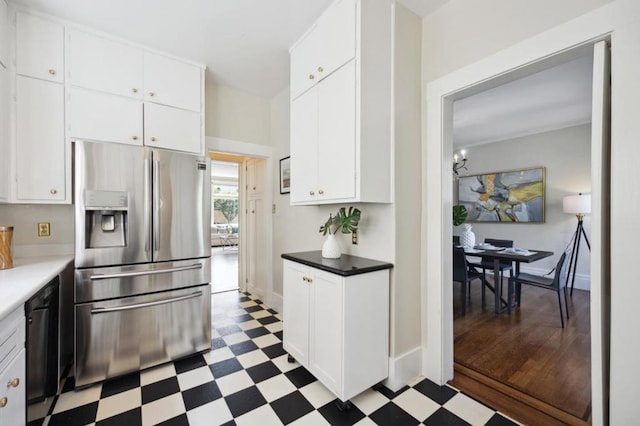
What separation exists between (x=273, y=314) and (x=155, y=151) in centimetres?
216

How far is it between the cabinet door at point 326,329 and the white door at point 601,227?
4.10 feet

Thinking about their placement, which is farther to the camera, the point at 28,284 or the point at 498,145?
the point at 498,145

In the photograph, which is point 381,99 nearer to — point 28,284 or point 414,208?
point 414,208

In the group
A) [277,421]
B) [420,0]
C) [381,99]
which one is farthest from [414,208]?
[277,421]

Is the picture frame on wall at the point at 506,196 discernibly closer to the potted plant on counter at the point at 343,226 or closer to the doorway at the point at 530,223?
the doorway at the point at 530,223

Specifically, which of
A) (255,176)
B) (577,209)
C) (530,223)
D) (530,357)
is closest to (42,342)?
(255,176)

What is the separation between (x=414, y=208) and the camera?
2.01 meters

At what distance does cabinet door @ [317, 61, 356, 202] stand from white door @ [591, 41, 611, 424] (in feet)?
3.94

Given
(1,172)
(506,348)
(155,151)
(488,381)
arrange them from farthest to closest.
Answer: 1. (506,348)
2. (155,151)
3. (488,381)
4. (1,172)

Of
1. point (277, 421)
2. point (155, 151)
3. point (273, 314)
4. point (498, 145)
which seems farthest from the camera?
point (498, 145)

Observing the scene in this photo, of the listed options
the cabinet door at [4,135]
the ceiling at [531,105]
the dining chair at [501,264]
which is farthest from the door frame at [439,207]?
the cabinet door at [4,135]

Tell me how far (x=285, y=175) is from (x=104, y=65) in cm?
183

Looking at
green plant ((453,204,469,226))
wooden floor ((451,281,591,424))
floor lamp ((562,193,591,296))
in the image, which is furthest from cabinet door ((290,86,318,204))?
floor lamp ((562,193,591,296))

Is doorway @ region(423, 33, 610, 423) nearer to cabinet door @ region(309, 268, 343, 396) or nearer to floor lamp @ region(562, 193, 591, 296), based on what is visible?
cabinet door @ region(309, 268, 343, 396)
